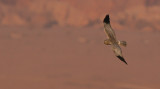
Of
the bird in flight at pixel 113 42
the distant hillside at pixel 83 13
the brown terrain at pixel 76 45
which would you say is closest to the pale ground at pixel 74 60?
the brown terrain at pixel 76 45

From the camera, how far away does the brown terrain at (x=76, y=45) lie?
10438cm

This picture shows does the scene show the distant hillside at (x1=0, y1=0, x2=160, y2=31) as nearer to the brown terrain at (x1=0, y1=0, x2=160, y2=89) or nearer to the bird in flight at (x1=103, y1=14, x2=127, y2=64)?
the brown terrain at (x1=0, y1=0, x2=160, y2=89)

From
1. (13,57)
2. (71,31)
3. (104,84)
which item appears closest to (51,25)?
(71,31)

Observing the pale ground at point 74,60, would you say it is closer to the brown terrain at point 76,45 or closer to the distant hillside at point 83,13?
the brown terrain at point 76,45

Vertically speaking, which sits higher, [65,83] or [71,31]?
[71,31]

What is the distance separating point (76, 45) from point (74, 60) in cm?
446

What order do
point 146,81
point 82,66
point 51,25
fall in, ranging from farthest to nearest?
point 51,25, point 82,66, point 146,81

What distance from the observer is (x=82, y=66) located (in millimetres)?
109312

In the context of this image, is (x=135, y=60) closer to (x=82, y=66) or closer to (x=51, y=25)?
(x=82, y=66)

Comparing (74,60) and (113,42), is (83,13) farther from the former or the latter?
(113,42)

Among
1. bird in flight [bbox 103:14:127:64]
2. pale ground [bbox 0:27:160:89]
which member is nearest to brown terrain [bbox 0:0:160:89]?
pale ground [bbox 0:27:160:89]

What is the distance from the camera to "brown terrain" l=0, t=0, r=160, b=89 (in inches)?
4109

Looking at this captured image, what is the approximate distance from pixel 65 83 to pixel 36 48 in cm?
1386

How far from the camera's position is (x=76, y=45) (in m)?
113
